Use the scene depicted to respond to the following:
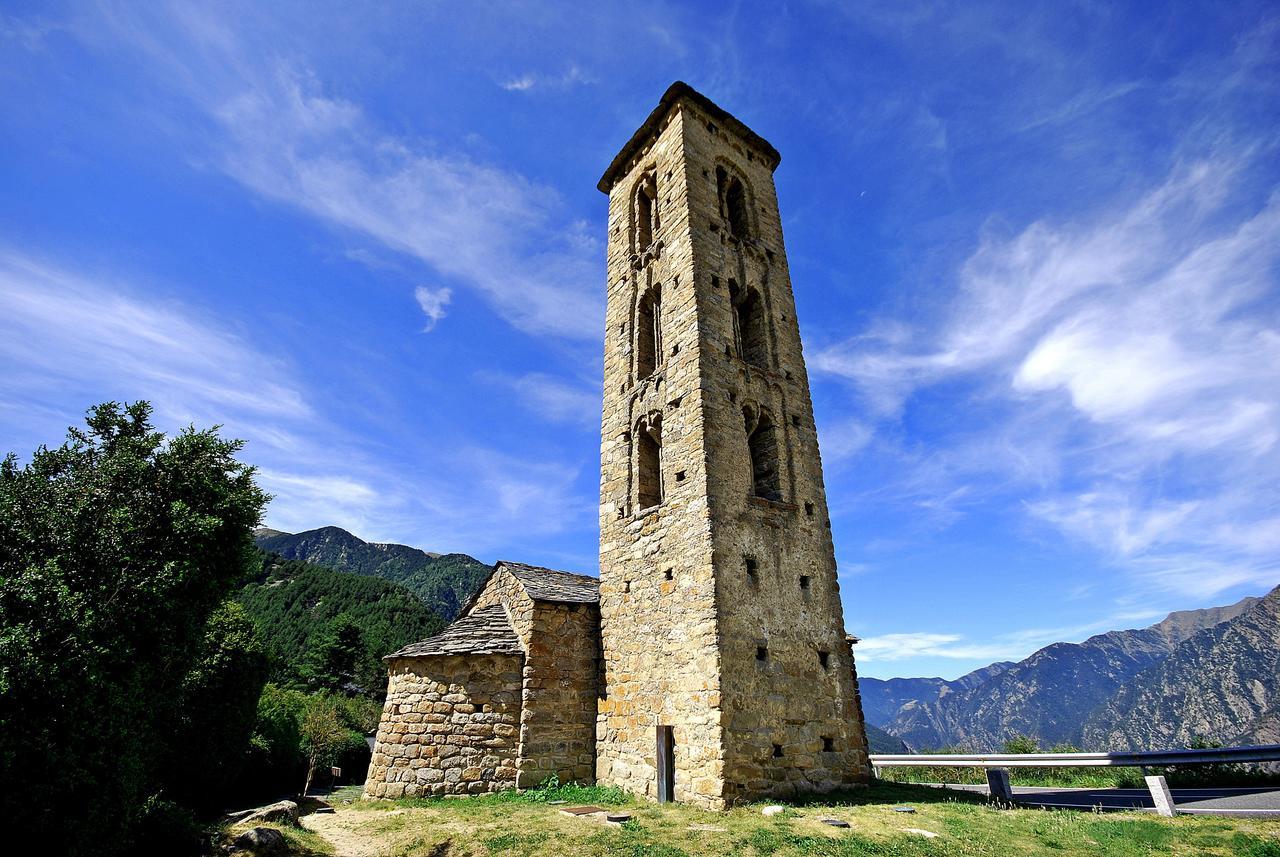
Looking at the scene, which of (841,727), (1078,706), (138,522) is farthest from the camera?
(1078,706)

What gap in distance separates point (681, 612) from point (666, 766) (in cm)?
288

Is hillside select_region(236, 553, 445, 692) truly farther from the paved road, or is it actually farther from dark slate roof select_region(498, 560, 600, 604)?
the paved road

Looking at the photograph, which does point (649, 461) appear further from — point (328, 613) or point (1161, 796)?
point (328, 613)

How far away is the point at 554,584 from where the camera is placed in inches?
621

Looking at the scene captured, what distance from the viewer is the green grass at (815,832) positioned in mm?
7668

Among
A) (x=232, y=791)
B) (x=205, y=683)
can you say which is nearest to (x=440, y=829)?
(x=205, y=683)

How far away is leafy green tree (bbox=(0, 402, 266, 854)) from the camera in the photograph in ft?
23.7

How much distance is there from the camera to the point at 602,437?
16.6 metres

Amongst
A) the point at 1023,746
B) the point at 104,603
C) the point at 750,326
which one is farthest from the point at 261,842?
the point at 1023,746

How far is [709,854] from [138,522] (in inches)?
391

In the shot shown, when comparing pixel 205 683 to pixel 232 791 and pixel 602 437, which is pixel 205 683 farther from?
pixel 602 437

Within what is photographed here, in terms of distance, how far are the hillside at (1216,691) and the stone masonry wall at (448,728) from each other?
2729 inches

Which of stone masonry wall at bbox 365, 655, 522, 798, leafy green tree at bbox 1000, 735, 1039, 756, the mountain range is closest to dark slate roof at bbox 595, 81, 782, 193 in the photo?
stone masonry wall at bbox 365, 655, 522, 798

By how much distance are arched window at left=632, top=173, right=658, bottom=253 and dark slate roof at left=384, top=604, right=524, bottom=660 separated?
11.8 metres
